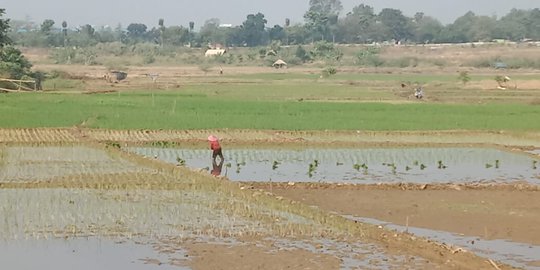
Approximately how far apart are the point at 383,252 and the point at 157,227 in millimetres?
2455

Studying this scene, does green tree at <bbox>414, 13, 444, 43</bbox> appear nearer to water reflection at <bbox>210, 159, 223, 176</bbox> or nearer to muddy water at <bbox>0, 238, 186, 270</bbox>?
water reflection at <bbox>210, 159, 223, 176</bbox>

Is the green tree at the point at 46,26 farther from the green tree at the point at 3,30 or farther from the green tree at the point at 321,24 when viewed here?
the green tree at the point at 3,30

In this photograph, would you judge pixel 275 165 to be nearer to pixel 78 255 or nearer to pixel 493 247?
pixel 493 247

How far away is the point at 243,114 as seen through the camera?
22641mm

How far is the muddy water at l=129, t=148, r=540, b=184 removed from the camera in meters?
13.7

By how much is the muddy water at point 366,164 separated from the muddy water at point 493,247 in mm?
4147

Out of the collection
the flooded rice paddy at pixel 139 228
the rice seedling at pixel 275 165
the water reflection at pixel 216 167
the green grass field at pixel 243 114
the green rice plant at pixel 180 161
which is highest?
the flooded rice paddy at pixel 139 228

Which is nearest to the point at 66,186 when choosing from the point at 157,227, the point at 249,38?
the point at 157,227

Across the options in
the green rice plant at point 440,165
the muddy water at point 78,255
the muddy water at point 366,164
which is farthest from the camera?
the green rice plant at point 440,165

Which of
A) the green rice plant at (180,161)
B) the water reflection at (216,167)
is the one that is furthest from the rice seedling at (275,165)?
the green rice plant at (180,161)

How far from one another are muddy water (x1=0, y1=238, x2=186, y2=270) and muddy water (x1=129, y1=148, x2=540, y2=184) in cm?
513

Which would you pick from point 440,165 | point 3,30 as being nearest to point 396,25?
point 3,30

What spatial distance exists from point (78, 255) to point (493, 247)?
3985 millimetres

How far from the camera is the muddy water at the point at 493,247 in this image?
7.82 m
